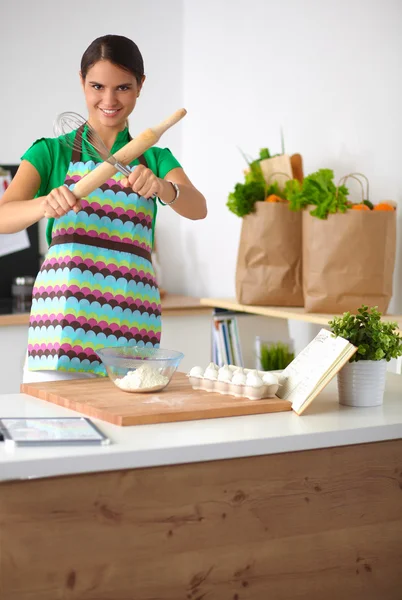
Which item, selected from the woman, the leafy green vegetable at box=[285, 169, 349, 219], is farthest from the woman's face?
the leafy green vegetable at box=[285, 169, 349, 219]

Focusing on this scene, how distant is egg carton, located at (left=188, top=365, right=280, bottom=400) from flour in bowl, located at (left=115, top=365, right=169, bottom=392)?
79mm

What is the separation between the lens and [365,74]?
2699mm

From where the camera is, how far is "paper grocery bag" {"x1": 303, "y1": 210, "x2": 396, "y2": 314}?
2408mm

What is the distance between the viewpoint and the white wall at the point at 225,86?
106 inches

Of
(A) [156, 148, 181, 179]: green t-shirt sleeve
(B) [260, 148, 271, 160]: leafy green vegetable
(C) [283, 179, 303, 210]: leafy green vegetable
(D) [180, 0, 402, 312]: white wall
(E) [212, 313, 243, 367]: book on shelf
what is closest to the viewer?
(A) [156, 148, 181, 179]: green t-shirt sleeve

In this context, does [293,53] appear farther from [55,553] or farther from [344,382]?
[55,553]

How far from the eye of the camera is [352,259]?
7.96 ft

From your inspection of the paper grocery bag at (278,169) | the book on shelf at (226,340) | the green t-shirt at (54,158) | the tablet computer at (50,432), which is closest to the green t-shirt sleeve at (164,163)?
the green t-shirt at (54,158)

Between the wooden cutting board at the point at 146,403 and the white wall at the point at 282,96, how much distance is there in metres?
1.28

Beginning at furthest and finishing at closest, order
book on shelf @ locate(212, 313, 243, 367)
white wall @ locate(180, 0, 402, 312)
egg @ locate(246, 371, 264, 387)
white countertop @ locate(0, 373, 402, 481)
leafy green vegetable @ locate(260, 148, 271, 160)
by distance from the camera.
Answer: book on shelf @ locate(212, 313, 243, 367) < leafy green vegetable @ locate(260, 148, 271, 160) < white wall @ locate(180, 0, 402, 312) < egg @ locate(246, 371, 264, 387) < white countertop @ locate(0, 373, 402, 481)

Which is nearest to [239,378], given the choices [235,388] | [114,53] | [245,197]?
[235,388]

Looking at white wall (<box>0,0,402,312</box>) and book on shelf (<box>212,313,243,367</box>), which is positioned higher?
white wall (<box>0,0,402,312</box>)

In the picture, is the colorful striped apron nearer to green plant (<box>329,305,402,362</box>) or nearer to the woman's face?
the woman's face

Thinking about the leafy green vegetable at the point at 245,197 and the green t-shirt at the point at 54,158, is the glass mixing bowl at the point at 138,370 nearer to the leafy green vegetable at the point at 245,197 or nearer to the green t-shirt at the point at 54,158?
the green t-shirt at the point at 54,158
